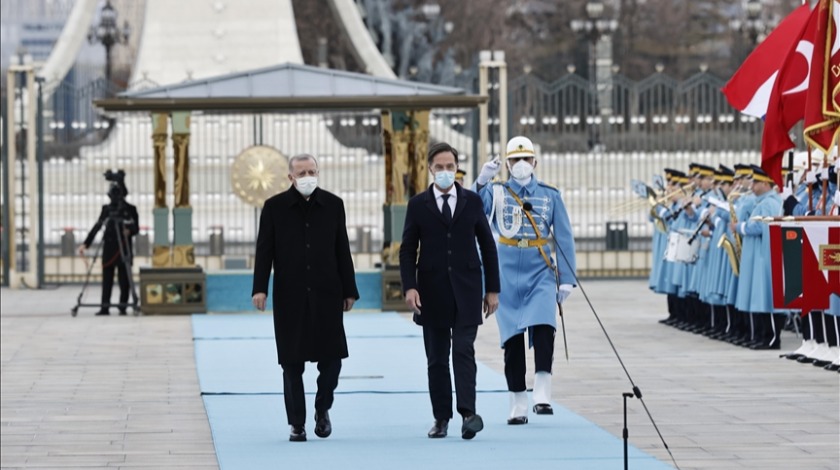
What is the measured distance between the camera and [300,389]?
37.8 ft

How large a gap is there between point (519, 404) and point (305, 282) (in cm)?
159

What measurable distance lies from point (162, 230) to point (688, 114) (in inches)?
411

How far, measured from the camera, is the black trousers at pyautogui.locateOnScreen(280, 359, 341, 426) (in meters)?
11.5

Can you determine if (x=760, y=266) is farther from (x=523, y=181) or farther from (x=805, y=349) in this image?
(x=523, y=181)

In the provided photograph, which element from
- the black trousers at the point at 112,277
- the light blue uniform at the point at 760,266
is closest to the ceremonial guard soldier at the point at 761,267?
the light blue uniform at the point at 760,266

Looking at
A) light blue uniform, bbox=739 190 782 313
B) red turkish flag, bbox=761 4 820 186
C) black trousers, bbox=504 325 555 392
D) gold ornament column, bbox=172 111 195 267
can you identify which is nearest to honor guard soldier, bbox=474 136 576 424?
black trousers, bbox=504 325 555 392

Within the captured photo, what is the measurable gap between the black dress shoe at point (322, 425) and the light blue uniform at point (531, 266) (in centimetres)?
139

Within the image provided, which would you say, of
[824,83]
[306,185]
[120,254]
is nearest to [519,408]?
[306,185]

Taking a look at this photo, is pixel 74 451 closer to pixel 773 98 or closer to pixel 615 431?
pixel 615 431

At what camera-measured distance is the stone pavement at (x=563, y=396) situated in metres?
11.1

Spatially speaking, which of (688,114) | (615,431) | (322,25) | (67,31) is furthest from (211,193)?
(322,25)

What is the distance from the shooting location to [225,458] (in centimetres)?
1082

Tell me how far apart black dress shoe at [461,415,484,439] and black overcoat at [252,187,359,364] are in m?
0.84

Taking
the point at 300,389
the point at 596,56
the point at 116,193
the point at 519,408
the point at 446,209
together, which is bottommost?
the point at 519,408
